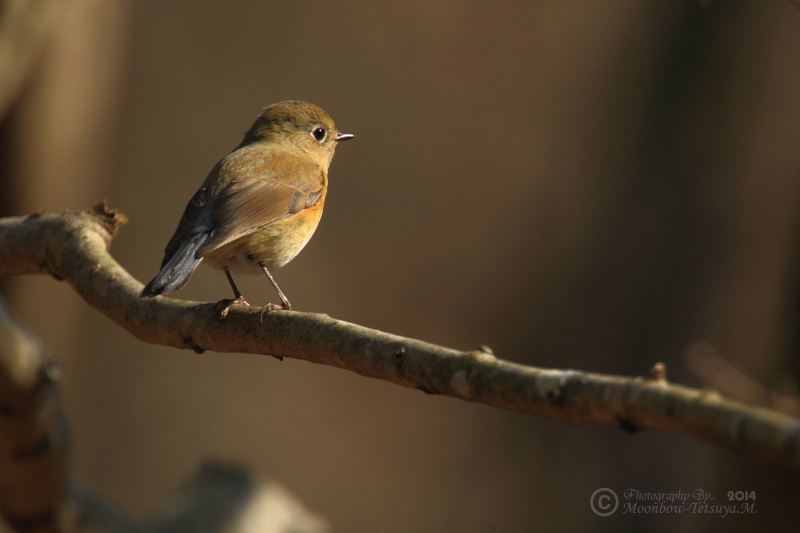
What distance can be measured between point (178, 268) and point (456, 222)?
22.0 ft

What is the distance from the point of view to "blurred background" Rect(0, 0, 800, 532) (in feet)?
30.8

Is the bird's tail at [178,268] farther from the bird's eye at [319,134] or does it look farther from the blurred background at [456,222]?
the blurred background at [456,222]

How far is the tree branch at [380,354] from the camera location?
1.95 m

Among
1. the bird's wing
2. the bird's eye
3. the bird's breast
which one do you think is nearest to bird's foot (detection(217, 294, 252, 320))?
the bird's wing

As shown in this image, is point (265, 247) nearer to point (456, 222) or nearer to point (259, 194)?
point (259, 194)

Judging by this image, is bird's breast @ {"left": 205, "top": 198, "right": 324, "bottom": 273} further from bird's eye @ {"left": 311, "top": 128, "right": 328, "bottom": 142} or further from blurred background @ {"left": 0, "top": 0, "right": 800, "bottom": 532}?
blurred background @ {"left": 0, "top": 0, "right": 800, "bottom": 532}

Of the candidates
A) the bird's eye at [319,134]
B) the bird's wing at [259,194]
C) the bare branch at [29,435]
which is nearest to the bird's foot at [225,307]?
the bird's wing at [259,194]

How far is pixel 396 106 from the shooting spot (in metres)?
10.1

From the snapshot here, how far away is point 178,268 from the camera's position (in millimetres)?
3664

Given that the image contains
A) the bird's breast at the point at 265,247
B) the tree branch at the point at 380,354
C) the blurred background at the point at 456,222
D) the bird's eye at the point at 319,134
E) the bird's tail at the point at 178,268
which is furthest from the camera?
the blurred background at the point at 456,222

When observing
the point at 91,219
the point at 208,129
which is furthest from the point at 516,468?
the point at 91,219

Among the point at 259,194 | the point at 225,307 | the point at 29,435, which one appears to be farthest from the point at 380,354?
the point at 29,435

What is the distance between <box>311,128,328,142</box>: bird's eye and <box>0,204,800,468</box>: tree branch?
4.88ft

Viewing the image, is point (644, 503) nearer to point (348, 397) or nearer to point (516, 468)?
point (516, 468)
